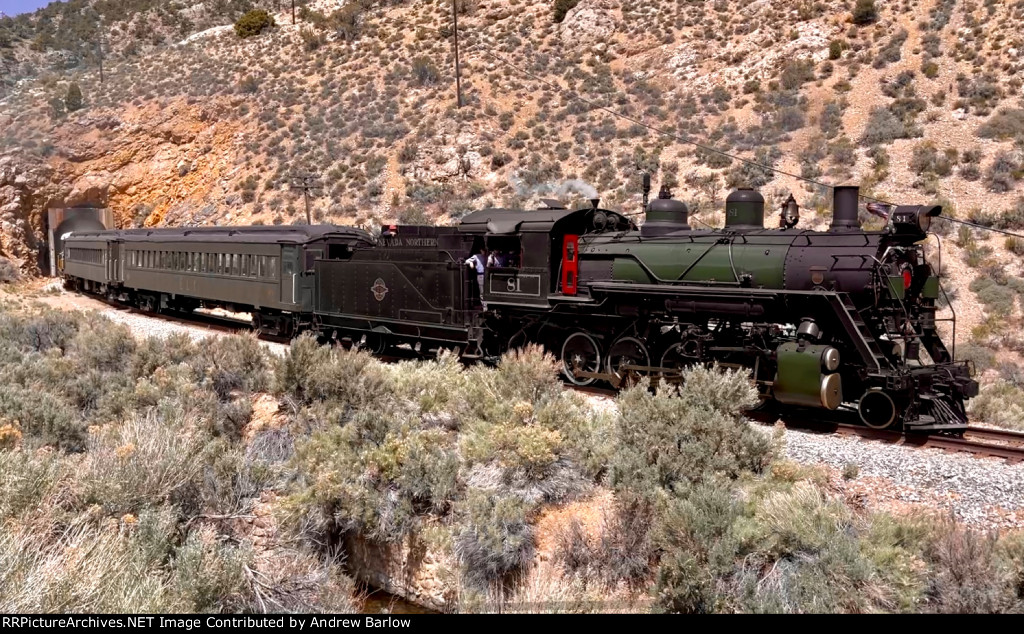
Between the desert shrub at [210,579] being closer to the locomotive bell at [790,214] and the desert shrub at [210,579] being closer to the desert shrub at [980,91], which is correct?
the locomotive bell at [790,214]

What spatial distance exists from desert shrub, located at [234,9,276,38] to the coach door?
4351cm

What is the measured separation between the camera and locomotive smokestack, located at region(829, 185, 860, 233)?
11.8 meters

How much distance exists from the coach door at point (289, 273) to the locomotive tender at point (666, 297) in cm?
5

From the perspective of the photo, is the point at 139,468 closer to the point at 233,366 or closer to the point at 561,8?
the point at 233,366

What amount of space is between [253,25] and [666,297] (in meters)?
53.6

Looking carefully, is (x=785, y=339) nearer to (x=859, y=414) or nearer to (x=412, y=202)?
(x=859, y=414)

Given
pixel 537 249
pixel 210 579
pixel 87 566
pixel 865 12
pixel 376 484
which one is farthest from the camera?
pixel 865 12

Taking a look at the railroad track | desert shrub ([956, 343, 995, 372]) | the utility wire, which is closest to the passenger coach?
the railroad track

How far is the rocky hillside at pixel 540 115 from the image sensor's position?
101 feet

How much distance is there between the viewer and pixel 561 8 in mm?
49469

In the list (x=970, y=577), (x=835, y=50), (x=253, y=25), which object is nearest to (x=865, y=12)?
(x=835, y=50)

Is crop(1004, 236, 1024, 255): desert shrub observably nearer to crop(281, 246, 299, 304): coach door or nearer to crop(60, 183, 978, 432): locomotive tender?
crop(60, 183, 978, 432): locomotive tender

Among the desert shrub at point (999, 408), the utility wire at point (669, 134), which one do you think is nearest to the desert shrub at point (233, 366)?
the desert shrub at point (999, 408)
